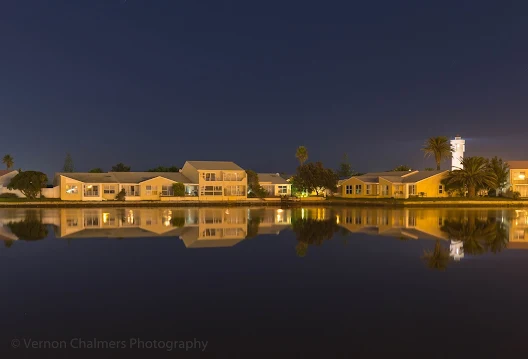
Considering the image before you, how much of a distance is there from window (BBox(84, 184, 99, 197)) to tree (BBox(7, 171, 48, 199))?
5.58m

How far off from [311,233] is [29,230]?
1682cm

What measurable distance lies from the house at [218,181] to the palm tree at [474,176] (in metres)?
29.3

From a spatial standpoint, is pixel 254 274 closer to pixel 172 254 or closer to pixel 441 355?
pixel 172 254

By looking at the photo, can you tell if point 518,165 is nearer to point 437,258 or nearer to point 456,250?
point 456,250

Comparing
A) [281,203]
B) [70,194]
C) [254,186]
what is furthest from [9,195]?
[281,203]

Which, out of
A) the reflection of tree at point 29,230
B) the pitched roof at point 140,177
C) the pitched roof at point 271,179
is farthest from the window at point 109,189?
the reflection of tree at point 29,230

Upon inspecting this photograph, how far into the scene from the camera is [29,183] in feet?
173

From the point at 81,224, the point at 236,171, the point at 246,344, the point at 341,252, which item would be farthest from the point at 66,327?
the point at 236,171

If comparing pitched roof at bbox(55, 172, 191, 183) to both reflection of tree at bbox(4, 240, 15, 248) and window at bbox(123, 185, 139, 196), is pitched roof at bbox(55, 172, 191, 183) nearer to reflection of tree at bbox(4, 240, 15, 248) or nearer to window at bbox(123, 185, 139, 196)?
window at bbox(123, 185, 139, 196)

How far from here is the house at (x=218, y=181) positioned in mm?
58594

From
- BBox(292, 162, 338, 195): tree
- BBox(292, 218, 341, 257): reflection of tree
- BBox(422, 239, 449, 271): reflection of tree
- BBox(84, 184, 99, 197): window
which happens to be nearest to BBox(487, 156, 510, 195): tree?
BBox(292, 162, 338, 195): tree

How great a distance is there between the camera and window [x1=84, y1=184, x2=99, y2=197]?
54.1 meters

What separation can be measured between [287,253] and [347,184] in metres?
51.1

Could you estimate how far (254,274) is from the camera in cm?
1368
